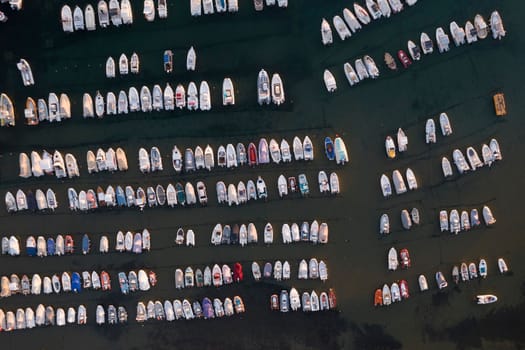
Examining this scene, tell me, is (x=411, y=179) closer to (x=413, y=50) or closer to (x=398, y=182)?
(x=398, y=182)

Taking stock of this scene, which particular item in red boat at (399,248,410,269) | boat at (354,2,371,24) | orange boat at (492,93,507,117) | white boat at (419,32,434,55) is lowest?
red boat at (399,248,410,269)

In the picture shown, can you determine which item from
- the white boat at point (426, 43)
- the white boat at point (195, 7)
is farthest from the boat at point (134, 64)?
the white boat at point (426, 43)

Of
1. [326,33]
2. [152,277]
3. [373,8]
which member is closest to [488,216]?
[373,8]

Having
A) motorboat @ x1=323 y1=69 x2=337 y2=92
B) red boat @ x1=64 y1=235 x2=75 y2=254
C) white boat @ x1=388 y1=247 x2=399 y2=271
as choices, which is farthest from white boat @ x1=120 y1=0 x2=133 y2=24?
white boat @ x1=388 y1=247 x2=399 y2=271

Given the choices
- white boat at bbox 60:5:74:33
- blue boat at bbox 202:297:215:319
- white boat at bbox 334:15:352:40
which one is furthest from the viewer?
blue boat at bbox 202:297:215:319

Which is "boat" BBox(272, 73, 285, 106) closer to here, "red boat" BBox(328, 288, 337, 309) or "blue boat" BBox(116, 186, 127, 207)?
"blue boat" BBox(116, 186, 127, 207)

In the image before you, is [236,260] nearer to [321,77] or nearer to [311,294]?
[311,294]
